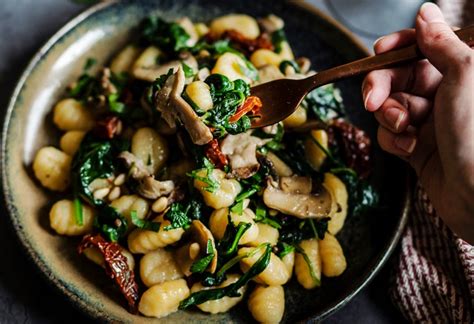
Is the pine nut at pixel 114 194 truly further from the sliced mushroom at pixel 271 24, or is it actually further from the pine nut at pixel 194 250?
the sliced mushroom at pixel 271 24

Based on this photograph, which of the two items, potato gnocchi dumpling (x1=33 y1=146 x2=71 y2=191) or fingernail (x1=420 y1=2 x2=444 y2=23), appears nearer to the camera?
fingernail (x1=420 y1=2 x2=444 y2=23)

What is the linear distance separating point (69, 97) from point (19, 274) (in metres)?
1.06

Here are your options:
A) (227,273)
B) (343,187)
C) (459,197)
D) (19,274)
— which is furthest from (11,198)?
(459,197)

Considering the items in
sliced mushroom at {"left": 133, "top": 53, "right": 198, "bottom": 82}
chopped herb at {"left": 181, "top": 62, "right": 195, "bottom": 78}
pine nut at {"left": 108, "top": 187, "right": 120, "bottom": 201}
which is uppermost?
chopped herb at {"left": 181, "top": 62, "right": 195, "bottom": 78}

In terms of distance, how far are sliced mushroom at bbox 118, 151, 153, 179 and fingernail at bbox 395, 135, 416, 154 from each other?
132cm

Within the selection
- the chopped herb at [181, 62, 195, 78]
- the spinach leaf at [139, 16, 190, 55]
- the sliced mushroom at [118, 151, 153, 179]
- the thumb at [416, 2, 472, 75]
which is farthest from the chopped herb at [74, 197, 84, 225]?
the thumb at [416, 2, 472, 75]

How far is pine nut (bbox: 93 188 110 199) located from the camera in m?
3.05

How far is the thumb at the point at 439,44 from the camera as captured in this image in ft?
8.25

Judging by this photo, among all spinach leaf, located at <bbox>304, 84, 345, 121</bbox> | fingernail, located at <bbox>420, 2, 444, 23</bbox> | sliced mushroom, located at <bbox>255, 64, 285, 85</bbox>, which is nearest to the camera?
fingernail, located at <bbox>420, 2, 444, 23</bbox>

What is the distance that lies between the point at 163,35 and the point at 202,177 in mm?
1065

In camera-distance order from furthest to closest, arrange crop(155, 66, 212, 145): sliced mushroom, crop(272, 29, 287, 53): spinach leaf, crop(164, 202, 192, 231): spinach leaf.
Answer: crop(272, 29, 287, 53): spinach leaf
crop(164, 202, 192, 231): spinach leaf
crop(155, 66, 212, 145): sliced mushroom

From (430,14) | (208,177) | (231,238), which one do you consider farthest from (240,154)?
(430,14)

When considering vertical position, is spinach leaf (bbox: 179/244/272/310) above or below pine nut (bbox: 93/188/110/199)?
below

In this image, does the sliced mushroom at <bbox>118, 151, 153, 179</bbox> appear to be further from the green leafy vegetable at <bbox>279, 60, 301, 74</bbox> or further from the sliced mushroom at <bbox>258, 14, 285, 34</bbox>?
the sliced mushroom at <bbox>258, 14, 285, 34</bbox>
